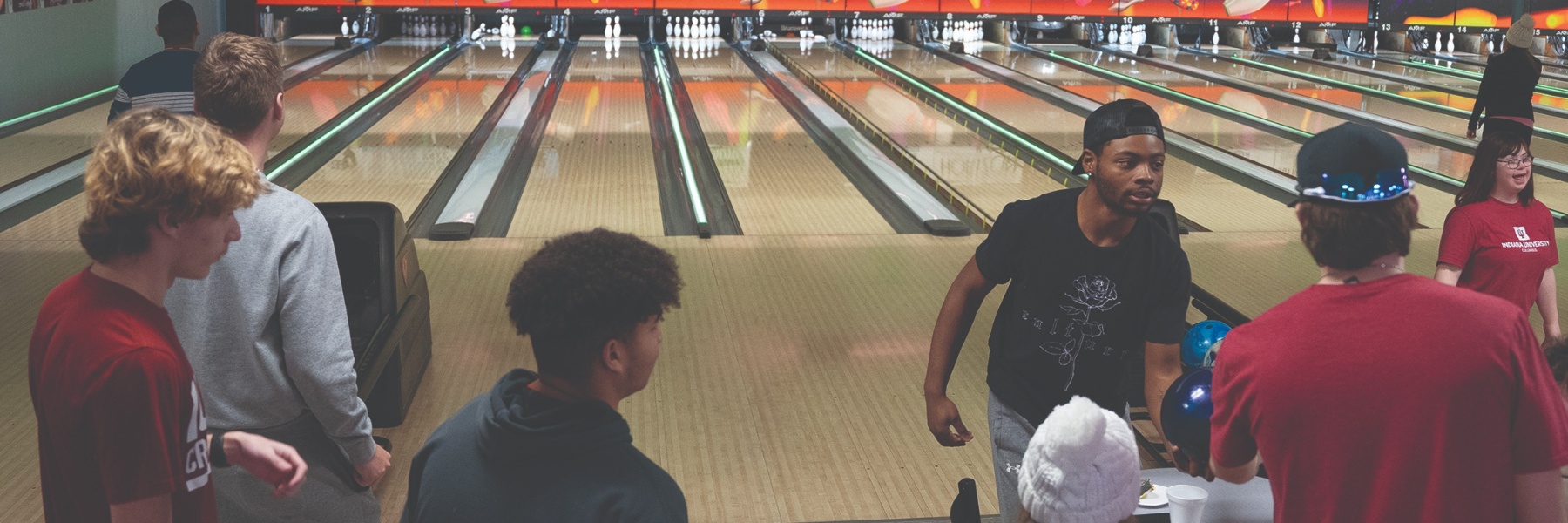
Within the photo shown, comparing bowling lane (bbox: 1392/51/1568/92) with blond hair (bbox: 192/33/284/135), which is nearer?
blond hair (bbox: 192/33/284/135)

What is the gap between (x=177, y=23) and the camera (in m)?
3.44

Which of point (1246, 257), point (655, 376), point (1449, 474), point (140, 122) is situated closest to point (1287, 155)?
point (1246, 257)

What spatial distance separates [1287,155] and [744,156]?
10.4 feet

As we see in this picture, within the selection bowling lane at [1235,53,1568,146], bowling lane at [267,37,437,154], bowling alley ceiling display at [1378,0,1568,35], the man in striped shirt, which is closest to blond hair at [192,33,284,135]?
the man in striped shirt

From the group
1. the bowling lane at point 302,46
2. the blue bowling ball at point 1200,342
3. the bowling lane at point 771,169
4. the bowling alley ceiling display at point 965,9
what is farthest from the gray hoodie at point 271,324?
the bowling lane at point 302,46

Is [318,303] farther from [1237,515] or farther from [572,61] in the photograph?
[572,61]

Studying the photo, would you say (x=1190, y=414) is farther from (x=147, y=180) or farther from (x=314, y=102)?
(x=314, y=102)

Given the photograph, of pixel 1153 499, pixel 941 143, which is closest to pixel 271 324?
pixel 1153 499

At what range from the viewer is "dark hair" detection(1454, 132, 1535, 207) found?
9.02 ft

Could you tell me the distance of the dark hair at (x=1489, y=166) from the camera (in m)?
2.75

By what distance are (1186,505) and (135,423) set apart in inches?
51.3

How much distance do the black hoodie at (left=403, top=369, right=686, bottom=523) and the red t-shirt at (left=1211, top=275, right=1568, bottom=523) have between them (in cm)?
64

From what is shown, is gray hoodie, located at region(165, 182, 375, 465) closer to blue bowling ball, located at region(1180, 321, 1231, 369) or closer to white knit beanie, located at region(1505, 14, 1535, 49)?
blue bowling ball, located at region(1180, 321, 1231, 369)

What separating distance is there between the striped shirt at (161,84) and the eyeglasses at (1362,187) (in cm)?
296
